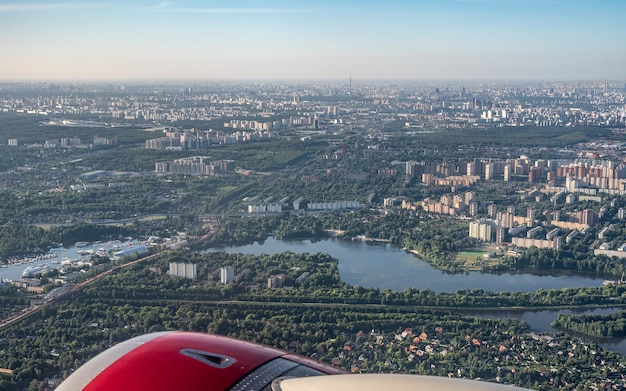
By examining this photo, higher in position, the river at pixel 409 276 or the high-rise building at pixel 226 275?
the high-rise building at pixel 226 275

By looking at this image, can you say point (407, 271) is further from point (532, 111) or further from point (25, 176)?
point (532, 111)

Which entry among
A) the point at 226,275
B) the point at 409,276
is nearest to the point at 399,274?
the point at 409,276

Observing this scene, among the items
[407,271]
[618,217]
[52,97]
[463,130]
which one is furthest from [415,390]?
[52,97]

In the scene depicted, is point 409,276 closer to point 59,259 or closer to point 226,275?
point 226,275

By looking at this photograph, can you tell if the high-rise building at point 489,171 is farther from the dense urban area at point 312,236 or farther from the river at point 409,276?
the river at point 409,276

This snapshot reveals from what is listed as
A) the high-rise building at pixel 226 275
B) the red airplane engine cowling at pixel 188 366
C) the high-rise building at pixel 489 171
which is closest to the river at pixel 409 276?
the high-rise building at pixel 226 275

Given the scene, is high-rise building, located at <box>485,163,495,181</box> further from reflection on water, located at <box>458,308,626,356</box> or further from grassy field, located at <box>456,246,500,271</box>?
reflection on water, located at <box>458,308,626,356</box>
